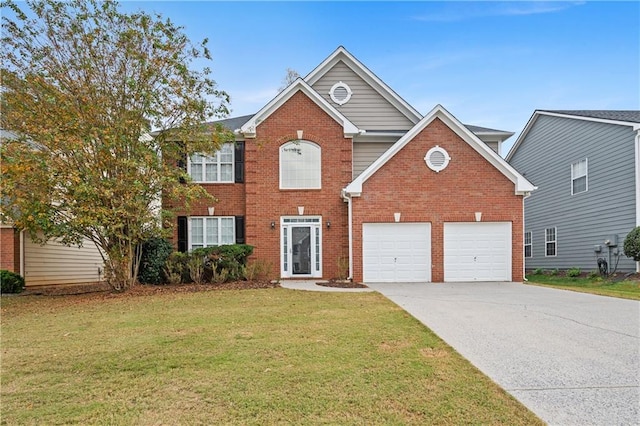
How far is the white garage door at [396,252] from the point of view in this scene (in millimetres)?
15039

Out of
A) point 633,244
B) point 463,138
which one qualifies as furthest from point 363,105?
point 633,244

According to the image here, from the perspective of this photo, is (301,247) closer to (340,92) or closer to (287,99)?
(287,99)

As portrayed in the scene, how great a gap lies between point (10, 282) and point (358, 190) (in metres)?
11.2

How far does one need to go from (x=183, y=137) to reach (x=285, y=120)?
4.56 m

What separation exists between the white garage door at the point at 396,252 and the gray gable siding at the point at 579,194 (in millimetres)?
7683

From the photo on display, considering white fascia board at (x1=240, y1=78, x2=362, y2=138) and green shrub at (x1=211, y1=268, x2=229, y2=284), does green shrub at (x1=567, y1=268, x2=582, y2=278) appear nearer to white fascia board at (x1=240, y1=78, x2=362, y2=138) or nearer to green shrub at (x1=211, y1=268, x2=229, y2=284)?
white fascia board at (x1=240, y1=78, x2=362, y2=138)

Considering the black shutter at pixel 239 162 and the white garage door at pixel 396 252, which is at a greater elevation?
the black shutter at pixel 239 162

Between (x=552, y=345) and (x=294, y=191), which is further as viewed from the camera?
(x=294, y=191)

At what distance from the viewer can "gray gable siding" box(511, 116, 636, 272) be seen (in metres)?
16.4

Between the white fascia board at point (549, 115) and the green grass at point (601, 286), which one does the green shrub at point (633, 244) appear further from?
the white fascia board at point (549, 115)

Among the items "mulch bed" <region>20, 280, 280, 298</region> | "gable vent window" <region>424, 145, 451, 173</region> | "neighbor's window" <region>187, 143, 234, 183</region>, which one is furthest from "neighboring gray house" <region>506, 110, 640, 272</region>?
"neighbor's window" <region>187, 143, 234, 183</region>

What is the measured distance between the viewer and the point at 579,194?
18.9 metres

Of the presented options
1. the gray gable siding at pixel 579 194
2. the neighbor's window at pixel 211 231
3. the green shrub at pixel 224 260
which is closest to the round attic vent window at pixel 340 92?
the neighbor's window at pixel 211 231

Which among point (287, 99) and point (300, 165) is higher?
point (287, 99)
